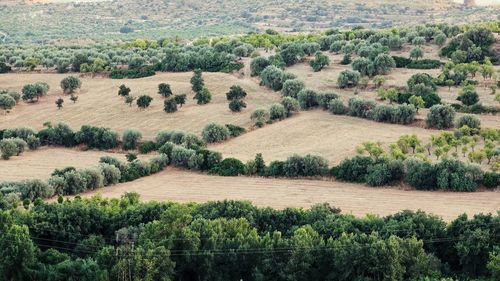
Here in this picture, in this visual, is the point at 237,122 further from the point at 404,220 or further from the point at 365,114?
the point at 404,220

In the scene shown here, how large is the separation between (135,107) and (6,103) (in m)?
13.8

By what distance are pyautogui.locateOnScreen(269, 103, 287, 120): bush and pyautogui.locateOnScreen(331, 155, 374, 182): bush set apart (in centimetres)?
1788

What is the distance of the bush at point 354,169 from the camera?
53.4 meters

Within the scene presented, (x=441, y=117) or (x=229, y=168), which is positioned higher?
(x=441, y=117)

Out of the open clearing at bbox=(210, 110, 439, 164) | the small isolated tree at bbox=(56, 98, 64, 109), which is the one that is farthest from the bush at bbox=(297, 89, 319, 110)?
the small isolated tree at bbox=(56, 98, 64, 109)

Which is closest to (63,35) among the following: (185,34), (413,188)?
(185,34)

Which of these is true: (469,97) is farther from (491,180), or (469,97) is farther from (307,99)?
(491,180)

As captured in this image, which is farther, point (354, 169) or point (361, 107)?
point (361, 107)

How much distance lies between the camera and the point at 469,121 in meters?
62.6

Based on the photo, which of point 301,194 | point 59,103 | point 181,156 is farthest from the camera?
point 59,103

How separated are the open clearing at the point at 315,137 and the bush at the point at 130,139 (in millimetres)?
6947

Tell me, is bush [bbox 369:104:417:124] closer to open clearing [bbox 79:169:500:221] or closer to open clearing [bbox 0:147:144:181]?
open clearing [bbox 79:169:500:221]

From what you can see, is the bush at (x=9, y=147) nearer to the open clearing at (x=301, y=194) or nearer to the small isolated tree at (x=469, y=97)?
the open clearing at (x=301, y=194)

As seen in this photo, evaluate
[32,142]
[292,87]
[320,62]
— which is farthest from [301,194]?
[320,62]
